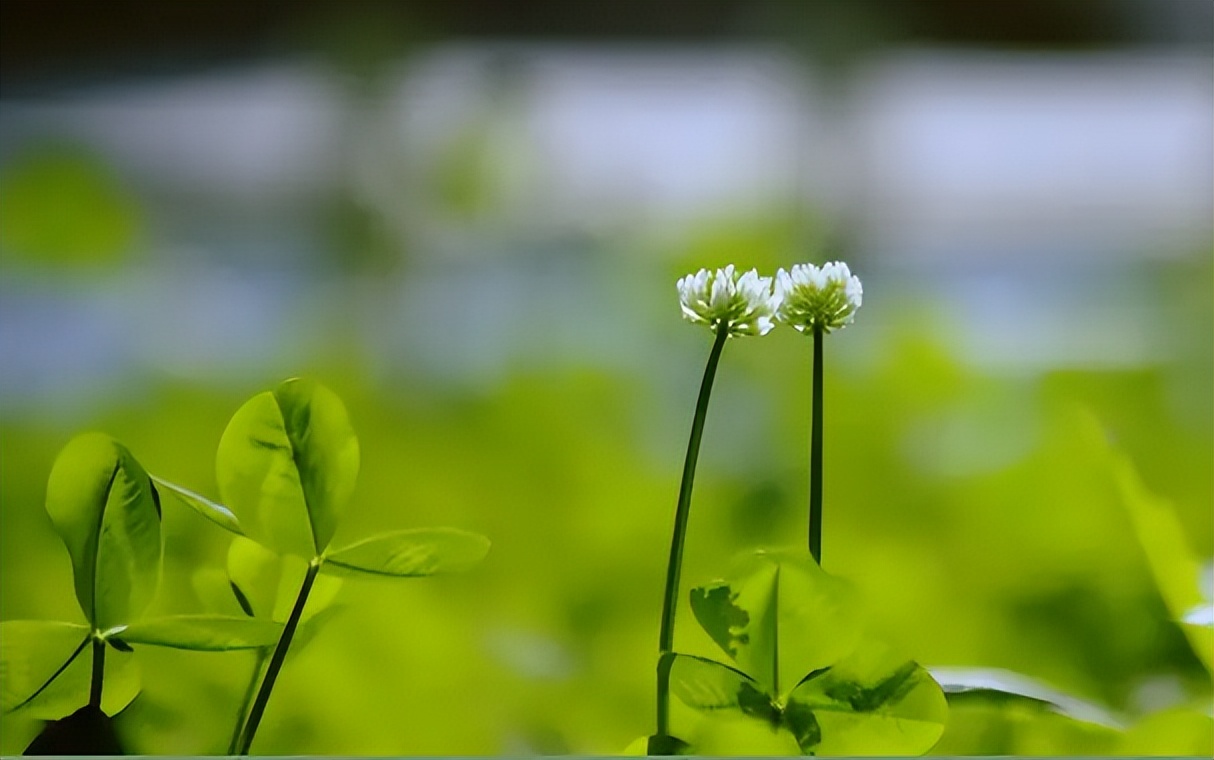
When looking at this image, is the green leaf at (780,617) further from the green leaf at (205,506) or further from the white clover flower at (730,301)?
the green leaf at (205,506)

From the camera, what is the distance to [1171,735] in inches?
40.0

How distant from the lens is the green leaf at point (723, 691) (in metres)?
1.01

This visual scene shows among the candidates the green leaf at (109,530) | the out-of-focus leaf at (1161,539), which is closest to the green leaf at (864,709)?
the out-of-focus leaf at (1161,539)

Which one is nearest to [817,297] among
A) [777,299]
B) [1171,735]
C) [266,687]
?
[777,299]

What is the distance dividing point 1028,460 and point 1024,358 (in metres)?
0.09

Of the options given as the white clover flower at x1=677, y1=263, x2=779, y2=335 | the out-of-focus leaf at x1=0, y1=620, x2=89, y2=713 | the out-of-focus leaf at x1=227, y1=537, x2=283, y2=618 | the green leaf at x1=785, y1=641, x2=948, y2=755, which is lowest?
the green leaf at x1=785, y1=641, x2=948, y2=755

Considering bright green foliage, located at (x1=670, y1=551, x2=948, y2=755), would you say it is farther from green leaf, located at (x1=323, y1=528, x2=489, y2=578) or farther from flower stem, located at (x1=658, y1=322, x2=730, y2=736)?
green leaf, located at (x1=323, y1=528, x2=489, y2=578)

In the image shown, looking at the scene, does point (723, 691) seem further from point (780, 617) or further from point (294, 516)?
point (294, 516)

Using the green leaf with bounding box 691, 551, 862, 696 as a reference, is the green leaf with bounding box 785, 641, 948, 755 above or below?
below

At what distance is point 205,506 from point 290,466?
0.28ft

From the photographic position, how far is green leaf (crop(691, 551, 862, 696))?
1.01 metres

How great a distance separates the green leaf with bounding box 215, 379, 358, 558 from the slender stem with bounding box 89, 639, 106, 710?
16cm

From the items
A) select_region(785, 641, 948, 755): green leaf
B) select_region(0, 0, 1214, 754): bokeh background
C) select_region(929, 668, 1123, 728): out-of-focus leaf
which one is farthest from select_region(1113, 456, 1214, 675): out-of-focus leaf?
select_region(785, 641, 948, 755): green leaf

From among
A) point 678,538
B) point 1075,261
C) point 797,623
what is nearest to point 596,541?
point 678,538
